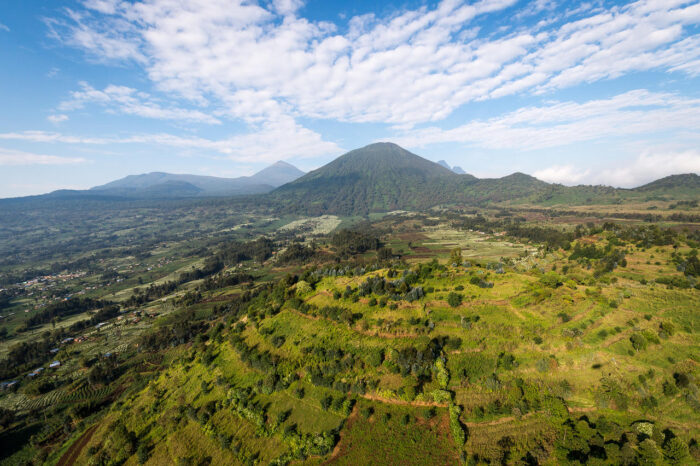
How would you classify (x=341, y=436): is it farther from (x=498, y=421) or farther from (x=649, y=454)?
(x=649, y=454)

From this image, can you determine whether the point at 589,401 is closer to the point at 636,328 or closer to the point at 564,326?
the point at 564,326

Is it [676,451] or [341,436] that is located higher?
[676,451]

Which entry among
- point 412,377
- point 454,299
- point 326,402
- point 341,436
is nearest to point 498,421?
point 412,377

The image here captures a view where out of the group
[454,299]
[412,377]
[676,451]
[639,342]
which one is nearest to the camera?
[676,451]

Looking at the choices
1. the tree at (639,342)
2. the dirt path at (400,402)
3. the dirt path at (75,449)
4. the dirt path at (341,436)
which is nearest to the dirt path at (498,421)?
the dirt path at (400,402)

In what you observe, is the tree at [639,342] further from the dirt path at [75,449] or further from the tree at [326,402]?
the dirt path at [75,449]

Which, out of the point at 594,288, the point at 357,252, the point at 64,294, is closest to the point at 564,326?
the point at 594,288

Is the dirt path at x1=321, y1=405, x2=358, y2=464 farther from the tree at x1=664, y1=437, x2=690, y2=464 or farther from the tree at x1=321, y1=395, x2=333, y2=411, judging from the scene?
the tree at x1=664, y1=437, x2=690, y2=464

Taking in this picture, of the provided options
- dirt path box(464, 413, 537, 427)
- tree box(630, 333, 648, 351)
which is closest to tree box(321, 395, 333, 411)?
dirt path box(464, 413, 537, 427)
